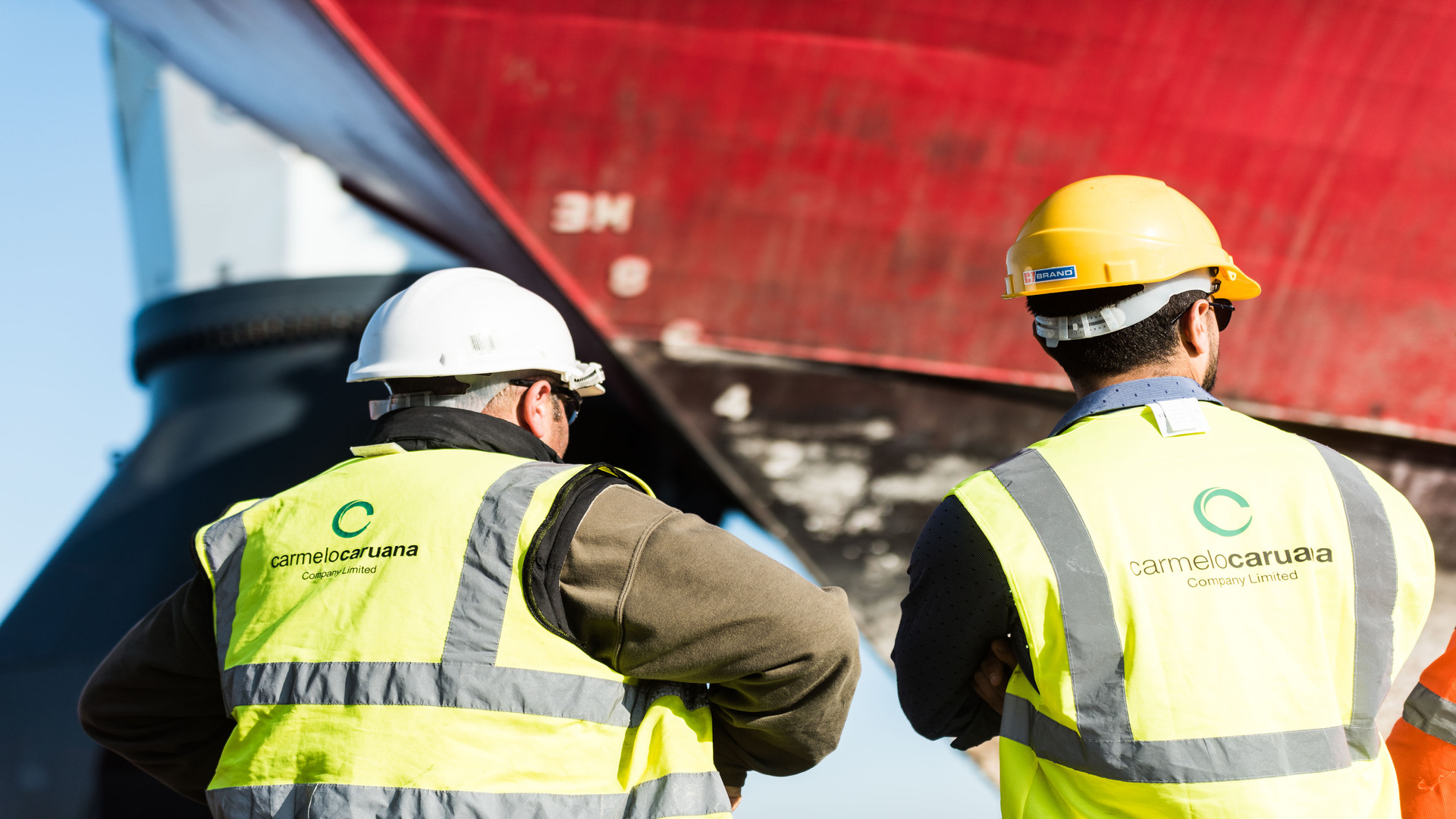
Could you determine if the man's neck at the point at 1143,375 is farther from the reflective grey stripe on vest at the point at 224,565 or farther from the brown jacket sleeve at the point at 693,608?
the reflective grey stripe on vest at the point at 224,565

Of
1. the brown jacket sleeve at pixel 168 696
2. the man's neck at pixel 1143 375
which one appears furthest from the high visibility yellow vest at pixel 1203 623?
the brown jacket sleeve at pixel 168 696

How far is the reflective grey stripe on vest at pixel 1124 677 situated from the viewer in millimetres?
1231

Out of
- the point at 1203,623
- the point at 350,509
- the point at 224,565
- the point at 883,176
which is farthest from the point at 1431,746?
the point at 883,176

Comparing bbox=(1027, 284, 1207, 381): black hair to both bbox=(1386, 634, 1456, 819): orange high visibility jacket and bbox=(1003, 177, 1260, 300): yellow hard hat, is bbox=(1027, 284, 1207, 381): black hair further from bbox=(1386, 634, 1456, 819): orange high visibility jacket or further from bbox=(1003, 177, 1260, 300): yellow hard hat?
bbox=(1386, 634, 1456, 819): orange high visibility jacket

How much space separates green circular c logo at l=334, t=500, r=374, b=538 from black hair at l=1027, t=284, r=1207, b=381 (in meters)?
1.02

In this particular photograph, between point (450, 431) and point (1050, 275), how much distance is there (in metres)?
0.97

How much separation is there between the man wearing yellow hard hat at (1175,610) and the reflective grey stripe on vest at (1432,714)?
0.55 ft

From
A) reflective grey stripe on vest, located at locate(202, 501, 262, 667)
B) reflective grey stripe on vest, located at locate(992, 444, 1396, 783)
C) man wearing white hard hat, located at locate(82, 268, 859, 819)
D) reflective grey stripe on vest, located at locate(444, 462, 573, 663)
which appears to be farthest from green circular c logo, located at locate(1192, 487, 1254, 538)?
reflective grey stripe on vest, located at locate(202, 501, 262, 667)

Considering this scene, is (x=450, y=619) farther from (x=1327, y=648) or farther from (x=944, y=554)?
(x=1327, y=648)

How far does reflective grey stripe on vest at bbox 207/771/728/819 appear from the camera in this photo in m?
1.24

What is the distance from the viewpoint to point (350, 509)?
1.42 m

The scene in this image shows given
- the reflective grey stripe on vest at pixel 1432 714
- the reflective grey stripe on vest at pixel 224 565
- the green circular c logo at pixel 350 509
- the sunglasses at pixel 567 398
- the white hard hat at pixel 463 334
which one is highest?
the white hard hat at pixel 463 334

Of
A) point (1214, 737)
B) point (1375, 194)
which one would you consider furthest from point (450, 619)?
point (1375, 194)

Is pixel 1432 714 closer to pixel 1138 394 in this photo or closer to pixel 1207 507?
Result: pixel 1207 507
